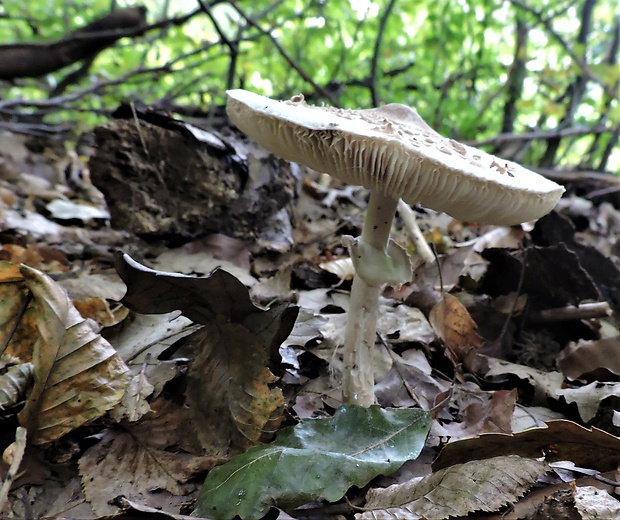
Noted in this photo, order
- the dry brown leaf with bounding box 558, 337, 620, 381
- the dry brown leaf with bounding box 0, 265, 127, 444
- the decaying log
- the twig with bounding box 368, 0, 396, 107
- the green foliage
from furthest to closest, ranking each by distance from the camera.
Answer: the green foliage, the twig with bounding box 368, 0, 396, 107, the decaying log, the dry brown leaf with bounding box 558, 337, 620, 381, the dry brown leaf with bounding box 0, 265, 127, 444

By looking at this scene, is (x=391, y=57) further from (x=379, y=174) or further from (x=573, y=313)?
(x=379, y=174)

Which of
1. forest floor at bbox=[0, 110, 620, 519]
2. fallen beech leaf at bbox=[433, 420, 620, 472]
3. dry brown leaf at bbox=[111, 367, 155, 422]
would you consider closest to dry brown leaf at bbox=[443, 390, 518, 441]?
forest floor at bbox=[0, 110, 620, 519]

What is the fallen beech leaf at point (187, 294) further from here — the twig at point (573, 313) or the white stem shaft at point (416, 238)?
the white stem shaft at point (416, 238)

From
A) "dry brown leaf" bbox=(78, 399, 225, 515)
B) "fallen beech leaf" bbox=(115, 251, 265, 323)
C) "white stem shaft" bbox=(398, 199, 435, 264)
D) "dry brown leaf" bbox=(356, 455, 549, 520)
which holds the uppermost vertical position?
"fallen beech leaf" bbox=(115, 251, 265, 323)

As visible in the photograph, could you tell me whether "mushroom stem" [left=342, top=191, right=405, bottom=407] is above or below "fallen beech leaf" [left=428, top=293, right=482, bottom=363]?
above

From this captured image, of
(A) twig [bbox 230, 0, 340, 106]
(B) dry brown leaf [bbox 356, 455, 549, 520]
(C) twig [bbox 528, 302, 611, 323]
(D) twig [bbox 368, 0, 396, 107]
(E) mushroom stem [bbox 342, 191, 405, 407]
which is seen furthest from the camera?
(D) twig [bbox 368, 0, 396, 107]

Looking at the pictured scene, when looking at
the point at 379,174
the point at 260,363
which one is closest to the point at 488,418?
the point at 260,363

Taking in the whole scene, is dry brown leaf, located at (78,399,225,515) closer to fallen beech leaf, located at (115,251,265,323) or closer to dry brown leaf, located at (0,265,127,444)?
dry brown leaf, located at (0,265,127,444)
